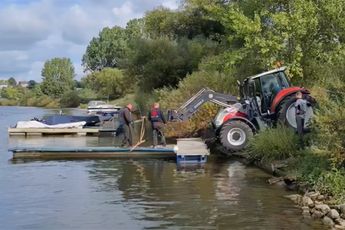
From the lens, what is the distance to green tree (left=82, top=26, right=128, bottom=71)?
117 metres

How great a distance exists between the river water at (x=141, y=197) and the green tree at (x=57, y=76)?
10278 cm

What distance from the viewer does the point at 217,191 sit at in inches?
551

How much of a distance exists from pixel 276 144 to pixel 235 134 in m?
3.11

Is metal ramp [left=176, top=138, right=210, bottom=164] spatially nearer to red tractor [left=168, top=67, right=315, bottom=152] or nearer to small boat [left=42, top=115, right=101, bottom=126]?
red tractor [left=168, top=67, right=315, bottom=152]

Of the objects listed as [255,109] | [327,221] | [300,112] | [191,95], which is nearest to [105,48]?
[191,95]

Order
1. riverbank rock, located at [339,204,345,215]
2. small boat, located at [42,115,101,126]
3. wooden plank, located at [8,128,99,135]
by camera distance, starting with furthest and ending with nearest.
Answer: small boat, located at [42,115,101,126] → wooden plank, located at [8,128,99,135] → riverbank rock, located at [339,204,345,215]

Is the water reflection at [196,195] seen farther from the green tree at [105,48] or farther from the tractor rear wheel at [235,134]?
the green tree at [105,48]

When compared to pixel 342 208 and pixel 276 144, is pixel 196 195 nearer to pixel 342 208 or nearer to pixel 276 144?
pixel 342 208

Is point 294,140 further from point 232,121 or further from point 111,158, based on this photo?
point 111,158

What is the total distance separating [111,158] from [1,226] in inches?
378

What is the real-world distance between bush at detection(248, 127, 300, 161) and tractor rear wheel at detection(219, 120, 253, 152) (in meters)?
1.80

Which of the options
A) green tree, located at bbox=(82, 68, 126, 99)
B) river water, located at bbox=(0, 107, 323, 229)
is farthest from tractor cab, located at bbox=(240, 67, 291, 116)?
green tree, located at bbox=(82, 68, 126, 99)

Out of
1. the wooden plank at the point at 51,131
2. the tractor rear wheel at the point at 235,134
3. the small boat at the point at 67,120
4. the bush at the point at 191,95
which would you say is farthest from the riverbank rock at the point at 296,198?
the small boat at the point at 67,120

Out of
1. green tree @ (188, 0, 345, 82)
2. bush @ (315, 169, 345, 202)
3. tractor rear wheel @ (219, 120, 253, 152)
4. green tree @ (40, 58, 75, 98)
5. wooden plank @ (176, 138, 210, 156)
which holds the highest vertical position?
green tree @ (40, 58, 75, 98)
